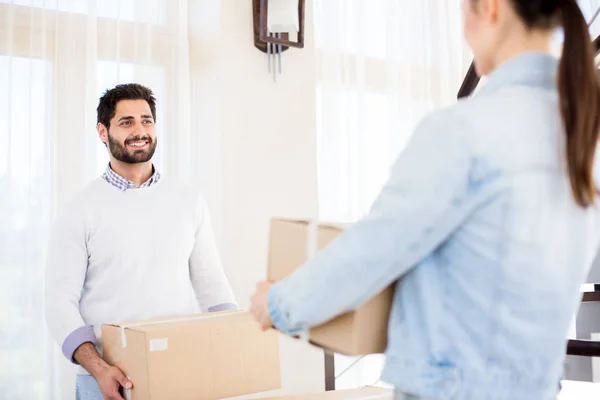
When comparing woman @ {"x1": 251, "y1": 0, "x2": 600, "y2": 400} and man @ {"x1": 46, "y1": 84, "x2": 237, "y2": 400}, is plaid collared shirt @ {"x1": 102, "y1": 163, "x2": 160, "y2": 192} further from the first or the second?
woman @ {"x1": 251, "y1": 0, "x2": 600, "y2": 400}

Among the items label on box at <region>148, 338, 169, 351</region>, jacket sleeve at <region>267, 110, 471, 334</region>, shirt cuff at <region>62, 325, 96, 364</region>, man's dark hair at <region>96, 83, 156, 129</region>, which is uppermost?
man's dark hair at <region>96, 83, 156, 129</region>

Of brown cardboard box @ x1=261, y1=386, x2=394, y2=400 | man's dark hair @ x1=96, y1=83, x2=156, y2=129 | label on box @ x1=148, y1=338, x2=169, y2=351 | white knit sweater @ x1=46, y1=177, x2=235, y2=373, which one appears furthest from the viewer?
man's dark hair @ x1=96, y1=83, x2=156, y2=129

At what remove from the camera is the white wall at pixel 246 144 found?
103 inches

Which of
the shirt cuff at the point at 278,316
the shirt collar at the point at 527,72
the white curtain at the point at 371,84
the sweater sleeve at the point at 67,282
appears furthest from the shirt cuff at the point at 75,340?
the white curtain at the point at 371,84

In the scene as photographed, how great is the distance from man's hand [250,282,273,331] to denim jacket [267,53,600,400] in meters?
0.11

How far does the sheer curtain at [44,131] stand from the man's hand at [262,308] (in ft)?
4.92

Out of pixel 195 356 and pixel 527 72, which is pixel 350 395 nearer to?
pixel 195 356

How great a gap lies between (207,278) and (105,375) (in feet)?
1.71

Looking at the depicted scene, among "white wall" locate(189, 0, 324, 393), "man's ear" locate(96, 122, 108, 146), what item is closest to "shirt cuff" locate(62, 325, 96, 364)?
"man's ear" locate(96, 122, 108, 146)

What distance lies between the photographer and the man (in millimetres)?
1820

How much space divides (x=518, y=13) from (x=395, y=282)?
40 cm

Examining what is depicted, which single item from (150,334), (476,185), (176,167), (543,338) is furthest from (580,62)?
(176,167)

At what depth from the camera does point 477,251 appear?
Answer: 835mm

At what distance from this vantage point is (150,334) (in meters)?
1.49
